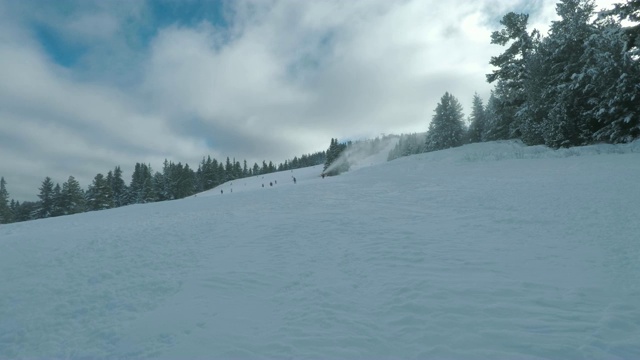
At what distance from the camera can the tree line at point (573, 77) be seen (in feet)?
73.5

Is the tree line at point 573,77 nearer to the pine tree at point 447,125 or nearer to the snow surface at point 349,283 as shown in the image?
the snow surface at point 349,283

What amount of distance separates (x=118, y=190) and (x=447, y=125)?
72.9m

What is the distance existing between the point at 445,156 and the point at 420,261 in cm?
2437

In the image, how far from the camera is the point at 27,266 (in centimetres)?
912

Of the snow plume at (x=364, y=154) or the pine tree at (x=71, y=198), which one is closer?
the pine tree at (x=71, y=198)

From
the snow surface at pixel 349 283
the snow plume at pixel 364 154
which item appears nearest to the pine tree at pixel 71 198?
the snow plume at pixel 364 154

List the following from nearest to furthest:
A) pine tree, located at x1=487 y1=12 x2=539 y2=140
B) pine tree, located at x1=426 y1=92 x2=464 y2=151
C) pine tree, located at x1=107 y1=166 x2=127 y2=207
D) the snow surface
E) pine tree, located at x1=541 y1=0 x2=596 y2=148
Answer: the snow surface, pine tree, located at x1=541 y1=0 x2=596 y2=148, pine tree, located at x1=487 y1=12 x2=539 y2=140, pine tree, located at x1=426 y1=92 x2=464 y2=151, pine tree, located at x1=107 y1=166 x2=127 y2=207

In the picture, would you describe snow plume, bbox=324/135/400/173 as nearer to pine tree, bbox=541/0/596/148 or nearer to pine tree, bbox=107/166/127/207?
pine tree, bbox=107/166/127/207

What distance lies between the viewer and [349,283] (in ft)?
24.4

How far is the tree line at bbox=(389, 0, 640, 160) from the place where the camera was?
882 inches

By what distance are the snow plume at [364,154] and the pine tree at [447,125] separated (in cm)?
2793

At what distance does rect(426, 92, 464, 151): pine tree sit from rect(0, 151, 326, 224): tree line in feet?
187

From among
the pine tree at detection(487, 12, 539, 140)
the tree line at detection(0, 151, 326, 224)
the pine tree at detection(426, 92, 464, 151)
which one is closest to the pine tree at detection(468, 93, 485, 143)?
the pine tree at detection(426, 92, 464, 151)

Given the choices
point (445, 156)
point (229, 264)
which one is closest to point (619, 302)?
point (229, 264)
